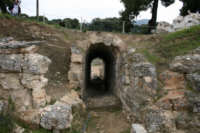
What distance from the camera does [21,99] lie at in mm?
5516

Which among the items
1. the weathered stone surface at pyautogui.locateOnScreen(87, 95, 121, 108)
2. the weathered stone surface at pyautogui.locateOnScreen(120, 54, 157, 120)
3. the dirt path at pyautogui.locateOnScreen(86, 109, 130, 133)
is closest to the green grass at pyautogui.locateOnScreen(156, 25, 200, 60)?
the weathered stone surface at pyautogui.locateOnScreen(120, 54, 157, 120)

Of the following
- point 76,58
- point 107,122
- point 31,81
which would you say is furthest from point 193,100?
point 31,81

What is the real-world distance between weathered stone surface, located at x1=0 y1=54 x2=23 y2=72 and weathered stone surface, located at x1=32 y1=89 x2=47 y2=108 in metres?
1.10

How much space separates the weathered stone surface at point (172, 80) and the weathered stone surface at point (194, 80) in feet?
0.91

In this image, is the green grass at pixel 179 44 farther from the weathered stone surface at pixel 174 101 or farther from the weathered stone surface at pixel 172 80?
the weathered stone surface at pixel 174 101

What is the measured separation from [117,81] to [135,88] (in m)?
2.16

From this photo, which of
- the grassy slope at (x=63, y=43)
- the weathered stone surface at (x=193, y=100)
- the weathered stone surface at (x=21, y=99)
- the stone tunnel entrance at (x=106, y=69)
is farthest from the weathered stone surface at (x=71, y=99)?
the weathered stone surface at (x=193, y=100)

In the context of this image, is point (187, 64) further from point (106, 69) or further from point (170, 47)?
point (106, 69)

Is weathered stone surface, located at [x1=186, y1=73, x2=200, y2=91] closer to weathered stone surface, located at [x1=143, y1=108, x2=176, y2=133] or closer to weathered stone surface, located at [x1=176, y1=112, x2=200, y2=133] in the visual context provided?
weathered stone surface, located at [x1=176, y1=112, x2=200, y2=133]

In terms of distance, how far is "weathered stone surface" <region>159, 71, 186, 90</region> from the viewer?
6.09m

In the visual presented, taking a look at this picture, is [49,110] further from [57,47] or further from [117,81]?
[117,81]

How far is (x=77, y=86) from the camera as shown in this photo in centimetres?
775

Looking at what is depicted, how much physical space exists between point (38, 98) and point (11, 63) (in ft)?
5.72

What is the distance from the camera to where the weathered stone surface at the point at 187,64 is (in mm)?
5948
